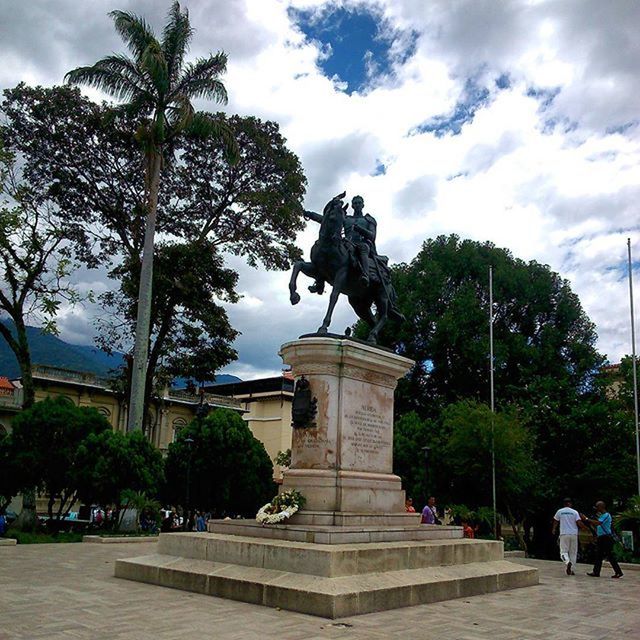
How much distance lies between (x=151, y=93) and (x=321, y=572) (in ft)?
69.7

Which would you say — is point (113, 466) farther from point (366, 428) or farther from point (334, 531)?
point (334, 531)

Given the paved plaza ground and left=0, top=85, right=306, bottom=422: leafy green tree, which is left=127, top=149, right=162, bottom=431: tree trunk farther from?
the paved plaza ground

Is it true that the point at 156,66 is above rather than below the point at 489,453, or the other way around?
above

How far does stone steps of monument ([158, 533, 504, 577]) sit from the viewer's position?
8688 millimetres

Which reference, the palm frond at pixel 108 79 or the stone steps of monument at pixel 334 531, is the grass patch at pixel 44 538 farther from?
the palm frond at pixel 108 79

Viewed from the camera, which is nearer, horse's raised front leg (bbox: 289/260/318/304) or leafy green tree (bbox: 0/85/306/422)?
horse's raised front leg (bbox: 289/260/318/304)

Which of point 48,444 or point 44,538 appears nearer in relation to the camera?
point 44,538

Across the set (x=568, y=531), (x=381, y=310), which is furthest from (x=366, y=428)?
(x=568, y=531)

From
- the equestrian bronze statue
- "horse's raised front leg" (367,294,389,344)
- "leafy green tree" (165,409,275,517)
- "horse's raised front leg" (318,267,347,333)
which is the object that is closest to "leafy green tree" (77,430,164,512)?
"leafy green tree" (165,409,275,517)

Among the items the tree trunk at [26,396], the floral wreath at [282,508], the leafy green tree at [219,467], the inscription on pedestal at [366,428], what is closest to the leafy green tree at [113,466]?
the tree trunk at [26,396]

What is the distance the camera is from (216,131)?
25703mm

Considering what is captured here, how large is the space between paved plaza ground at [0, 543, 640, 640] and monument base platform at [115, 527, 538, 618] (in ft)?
0.62

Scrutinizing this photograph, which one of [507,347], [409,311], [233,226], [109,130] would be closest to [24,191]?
[109,130]

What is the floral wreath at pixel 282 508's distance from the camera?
33.3 feet
